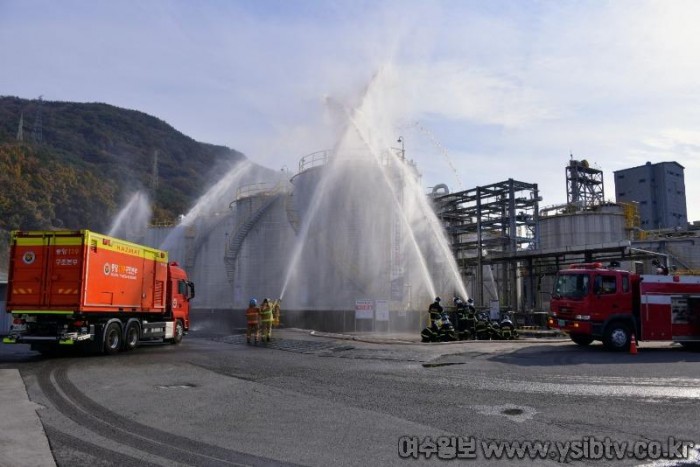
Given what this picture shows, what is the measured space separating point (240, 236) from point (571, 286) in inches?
1106

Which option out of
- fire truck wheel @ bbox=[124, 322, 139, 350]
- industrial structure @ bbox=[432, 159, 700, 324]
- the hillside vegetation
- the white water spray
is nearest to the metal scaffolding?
industrial structure @ bbox=[432, 159, 700, 324]

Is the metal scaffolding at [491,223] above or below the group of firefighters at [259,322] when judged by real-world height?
above

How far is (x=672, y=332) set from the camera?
60.2ft

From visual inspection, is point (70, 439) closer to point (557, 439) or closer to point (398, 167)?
point (557, 439)

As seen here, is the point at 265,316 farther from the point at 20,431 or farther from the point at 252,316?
the point at 20,431

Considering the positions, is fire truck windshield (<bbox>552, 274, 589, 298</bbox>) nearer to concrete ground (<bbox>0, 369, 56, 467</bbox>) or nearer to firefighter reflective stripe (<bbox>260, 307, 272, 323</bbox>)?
firefighter reflective stripe (<bbox>260, 307, 272, 323</bbox>)

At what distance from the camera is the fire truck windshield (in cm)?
1827

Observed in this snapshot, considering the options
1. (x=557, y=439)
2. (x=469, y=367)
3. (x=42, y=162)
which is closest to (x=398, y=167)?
(x=469, y=367)

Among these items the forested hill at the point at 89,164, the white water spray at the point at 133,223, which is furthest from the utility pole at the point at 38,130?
the white water spray at the point at 133,223

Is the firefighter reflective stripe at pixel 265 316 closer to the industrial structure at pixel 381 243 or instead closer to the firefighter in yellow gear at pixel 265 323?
the firefighter in yellow gear at pixel 265 323

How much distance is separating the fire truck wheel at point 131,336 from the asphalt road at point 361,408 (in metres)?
2.50

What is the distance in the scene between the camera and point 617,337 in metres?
17.8

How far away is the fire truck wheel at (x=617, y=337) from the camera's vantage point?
1773 cm

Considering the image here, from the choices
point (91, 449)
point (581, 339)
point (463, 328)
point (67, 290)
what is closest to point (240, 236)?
point (463, 328)
